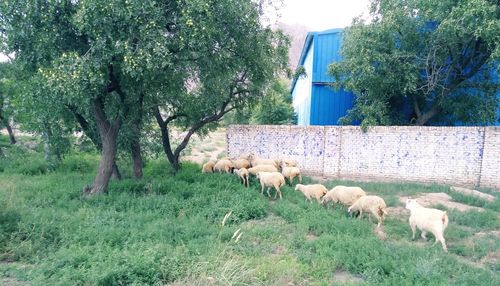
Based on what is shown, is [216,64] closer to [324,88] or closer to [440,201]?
[440,201]

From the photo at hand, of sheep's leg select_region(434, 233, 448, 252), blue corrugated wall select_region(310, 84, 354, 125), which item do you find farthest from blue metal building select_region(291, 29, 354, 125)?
sheep's leg select_region(434, 233, 448, 252)

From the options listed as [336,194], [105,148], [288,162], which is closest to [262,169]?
[288,162]

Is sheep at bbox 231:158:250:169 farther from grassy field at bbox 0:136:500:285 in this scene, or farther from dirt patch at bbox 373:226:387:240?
dirt patch at bbox 373:226:387:240

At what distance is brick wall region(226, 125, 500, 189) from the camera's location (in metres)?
11.5

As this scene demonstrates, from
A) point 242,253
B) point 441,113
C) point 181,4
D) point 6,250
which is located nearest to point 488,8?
point 441,113

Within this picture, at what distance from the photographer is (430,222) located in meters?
6.68

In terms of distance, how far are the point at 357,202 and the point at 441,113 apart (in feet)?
31.3

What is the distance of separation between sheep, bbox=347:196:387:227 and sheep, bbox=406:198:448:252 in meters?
0.62

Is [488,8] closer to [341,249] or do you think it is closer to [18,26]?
[341,249]

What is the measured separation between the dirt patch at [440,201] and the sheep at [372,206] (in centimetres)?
A: 213

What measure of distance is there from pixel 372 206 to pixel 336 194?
1.22m

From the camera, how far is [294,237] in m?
6.68

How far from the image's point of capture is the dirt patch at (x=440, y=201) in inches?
354

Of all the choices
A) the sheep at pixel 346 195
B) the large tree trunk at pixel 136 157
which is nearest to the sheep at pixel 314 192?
the sheep at pixel 346 195
